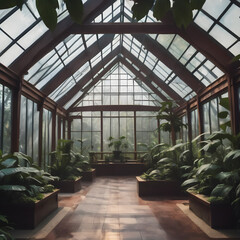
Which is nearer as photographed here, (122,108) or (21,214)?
(21,214)

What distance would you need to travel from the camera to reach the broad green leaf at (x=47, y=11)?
0.86m

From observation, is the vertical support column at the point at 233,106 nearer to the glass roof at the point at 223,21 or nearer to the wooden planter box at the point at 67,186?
the glass roof at the point at 223,21

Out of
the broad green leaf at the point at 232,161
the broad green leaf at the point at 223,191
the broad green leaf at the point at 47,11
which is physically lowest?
the broad green leaf at the point at 223,191

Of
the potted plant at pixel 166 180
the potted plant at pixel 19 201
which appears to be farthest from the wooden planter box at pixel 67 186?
the potted plant at pixel 19 201

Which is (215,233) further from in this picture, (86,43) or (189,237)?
(86,43)

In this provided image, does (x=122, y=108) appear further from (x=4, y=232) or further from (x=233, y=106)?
(x=4, y=232)

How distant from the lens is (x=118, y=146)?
1703cm

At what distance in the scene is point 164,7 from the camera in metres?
0.97

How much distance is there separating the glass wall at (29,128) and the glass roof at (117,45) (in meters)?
0.90

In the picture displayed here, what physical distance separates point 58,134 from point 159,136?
6.73 m

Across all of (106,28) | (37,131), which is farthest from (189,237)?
(37,131)

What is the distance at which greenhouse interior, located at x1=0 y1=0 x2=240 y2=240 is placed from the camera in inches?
206

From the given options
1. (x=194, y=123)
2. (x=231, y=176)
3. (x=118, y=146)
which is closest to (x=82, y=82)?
(x=118, y=146)

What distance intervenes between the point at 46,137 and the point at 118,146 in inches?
219
